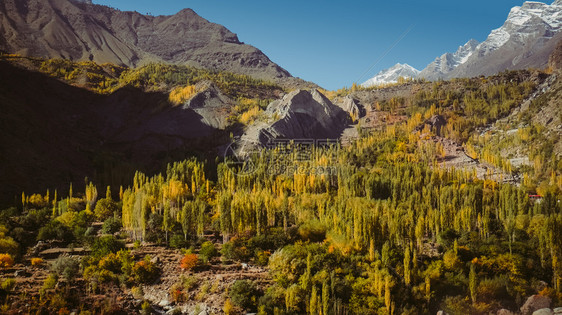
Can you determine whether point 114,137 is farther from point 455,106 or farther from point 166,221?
point 455,106

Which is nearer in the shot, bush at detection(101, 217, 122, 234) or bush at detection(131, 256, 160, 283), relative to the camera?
bush at detection(131, 256, 160, 283)

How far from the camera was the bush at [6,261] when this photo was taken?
142 feet

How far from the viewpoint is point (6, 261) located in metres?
43.9

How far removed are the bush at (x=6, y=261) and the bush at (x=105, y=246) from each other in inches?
362

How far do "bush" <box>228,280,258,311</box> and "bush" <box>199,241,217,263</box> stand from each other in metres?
8.53

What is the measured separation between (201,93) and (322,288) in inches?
4901

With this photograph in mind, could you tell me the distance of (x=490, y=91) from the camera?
504 feet

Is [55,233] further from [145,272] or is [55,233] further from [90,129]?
[90,129]

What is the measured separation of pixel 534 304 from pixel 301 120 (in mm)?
106507

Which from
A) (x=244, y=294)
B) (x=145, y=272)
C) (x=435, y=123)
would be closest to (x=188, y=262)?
(x=145, y=272)

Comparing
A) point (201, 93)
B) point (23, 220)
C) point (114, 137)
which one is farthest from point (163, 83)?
point (23, 220)

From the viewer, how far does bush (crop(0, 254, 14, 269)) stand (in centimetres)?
4334

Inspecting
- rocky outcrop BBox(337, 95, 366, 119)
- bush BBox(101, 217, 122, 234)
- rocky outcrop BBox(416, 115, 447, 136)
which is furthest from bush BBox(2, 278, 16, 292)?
rocky outcrop BBox(337, 95, 366, 119)

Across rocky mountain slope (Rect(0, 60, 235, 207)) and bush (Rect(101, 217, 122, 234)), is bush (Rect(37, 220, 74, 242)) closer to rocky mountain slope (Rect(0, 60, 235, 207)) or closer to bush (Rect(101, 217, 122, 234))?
bush (Rect(101, 217, 122, 234))
